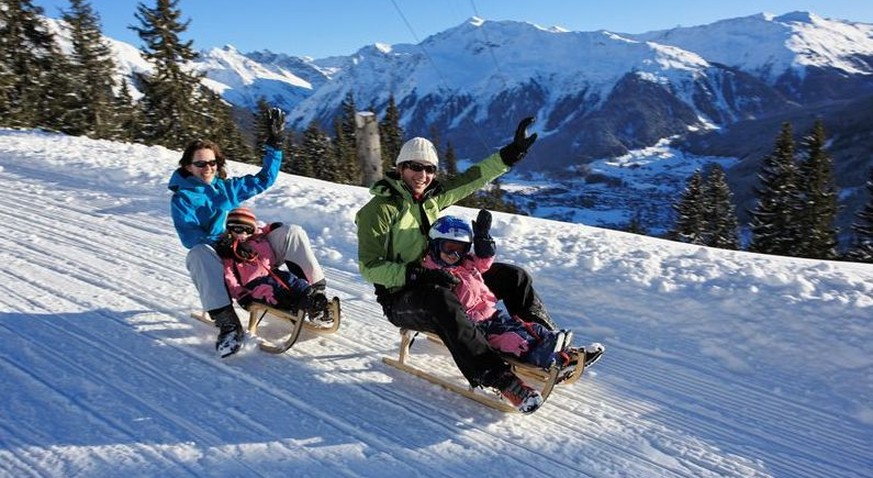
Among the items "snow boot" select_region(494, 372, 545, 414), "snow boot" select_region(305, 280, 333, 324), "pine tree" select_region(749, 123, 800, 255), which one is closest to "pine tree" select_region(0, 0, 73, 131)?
"snow boot" select_region(305, 280, 333, 324)

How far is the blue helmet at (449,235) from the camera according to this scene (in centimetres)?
420

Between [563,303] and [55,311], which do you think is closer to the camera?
[55,311]

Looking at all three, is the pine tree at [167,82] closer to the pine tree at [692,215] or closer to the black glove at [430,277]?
the pine tree at [692,215]

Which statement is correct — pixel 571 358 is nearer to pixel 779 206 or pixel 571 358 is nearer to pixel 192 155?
pixel 192 155

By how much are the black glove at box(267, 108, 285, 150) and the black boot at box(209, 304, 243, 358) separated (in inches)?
67.6

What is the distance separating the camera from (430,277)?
4102 mm

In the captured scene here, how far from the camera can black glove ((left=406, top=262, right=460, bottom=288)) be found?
408 centimetres

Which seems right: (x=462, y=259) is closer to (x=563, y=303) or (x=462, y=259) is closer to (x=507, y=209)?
(x=563, y=303)

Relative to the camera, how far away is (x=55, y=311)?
5070mm

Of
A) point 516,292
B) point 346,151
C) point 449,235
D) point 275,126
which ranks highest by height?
point 275,126

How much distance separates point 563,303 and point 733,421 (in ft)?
7.94

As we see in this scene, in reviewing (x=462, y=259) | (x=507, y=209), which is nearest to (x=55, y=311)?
(x=462, y=259)

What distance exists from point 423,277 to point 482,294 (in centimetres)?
47

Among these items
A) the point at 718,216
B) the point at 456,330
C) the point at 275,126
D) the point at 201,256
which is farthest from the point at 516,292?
the point at 718,216
